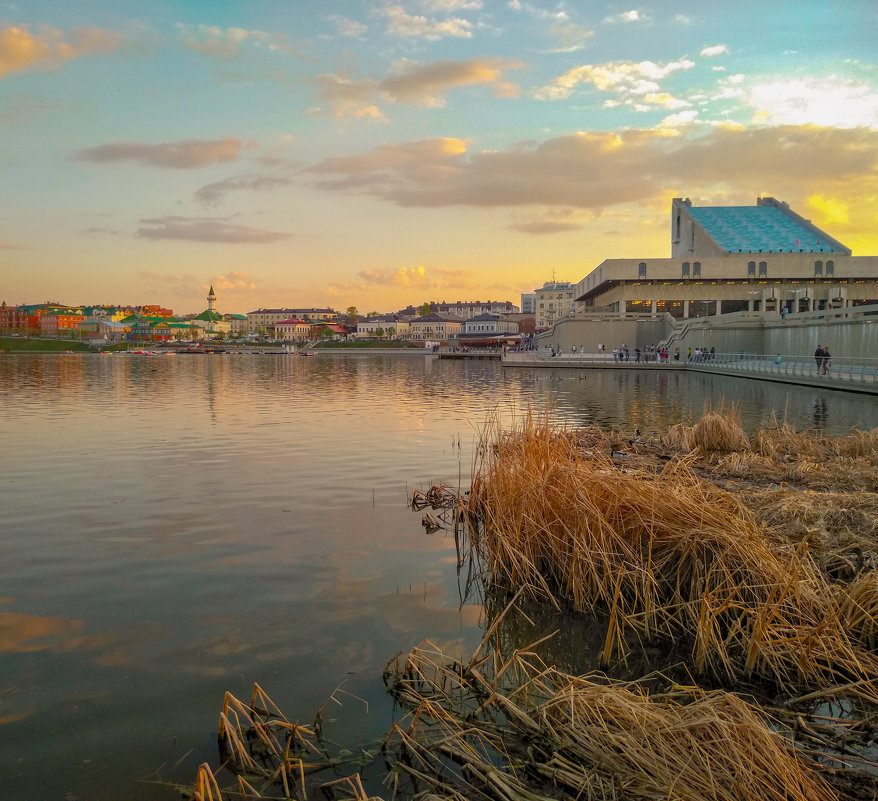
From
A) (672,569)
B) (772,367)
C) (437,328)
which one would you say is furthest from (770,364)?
(437,328)

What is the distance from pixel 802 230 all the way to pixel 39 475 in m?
114

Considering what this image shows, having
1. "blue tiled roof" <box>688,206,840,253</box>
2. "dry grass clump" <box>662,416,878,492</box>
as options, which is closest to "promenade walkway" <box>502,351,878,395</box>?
"dry grass clump" <box>662,416,878,492</box>

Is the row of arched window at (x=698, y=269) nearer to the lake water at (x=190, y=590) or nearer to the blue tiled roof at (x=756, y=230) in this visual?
the blue tiled roof at (x=756, y=230)

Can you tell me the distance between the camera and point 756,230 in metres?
104

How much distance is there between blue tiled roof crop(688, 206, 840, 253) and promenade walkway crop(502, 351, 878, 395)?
42.9 m

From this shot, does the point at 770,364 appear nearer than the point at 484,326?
Yes

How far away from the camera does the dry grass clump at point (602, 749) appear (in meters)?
3.40

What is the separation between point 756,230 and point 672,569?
368 feet

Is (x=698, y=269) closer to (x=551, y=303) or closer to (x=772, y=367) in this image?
(x=772, y=367)

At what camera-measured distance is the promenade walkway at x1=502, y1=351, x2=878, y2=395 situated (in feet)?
105

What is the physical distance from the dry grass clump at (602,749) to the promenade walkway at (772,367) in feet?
102

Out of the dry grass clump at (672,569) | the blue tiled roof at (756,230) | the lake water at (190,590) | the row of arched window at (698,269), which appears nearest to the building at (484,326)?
the blue tiled roof at (756,230)

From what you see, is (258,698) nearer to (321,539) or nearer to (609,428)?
(321,539)

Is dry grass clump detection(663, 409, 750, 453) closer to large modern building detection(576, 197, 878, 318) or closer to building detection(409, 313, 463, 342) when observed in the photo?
large modern building detection(576, 197, 878, 318)
